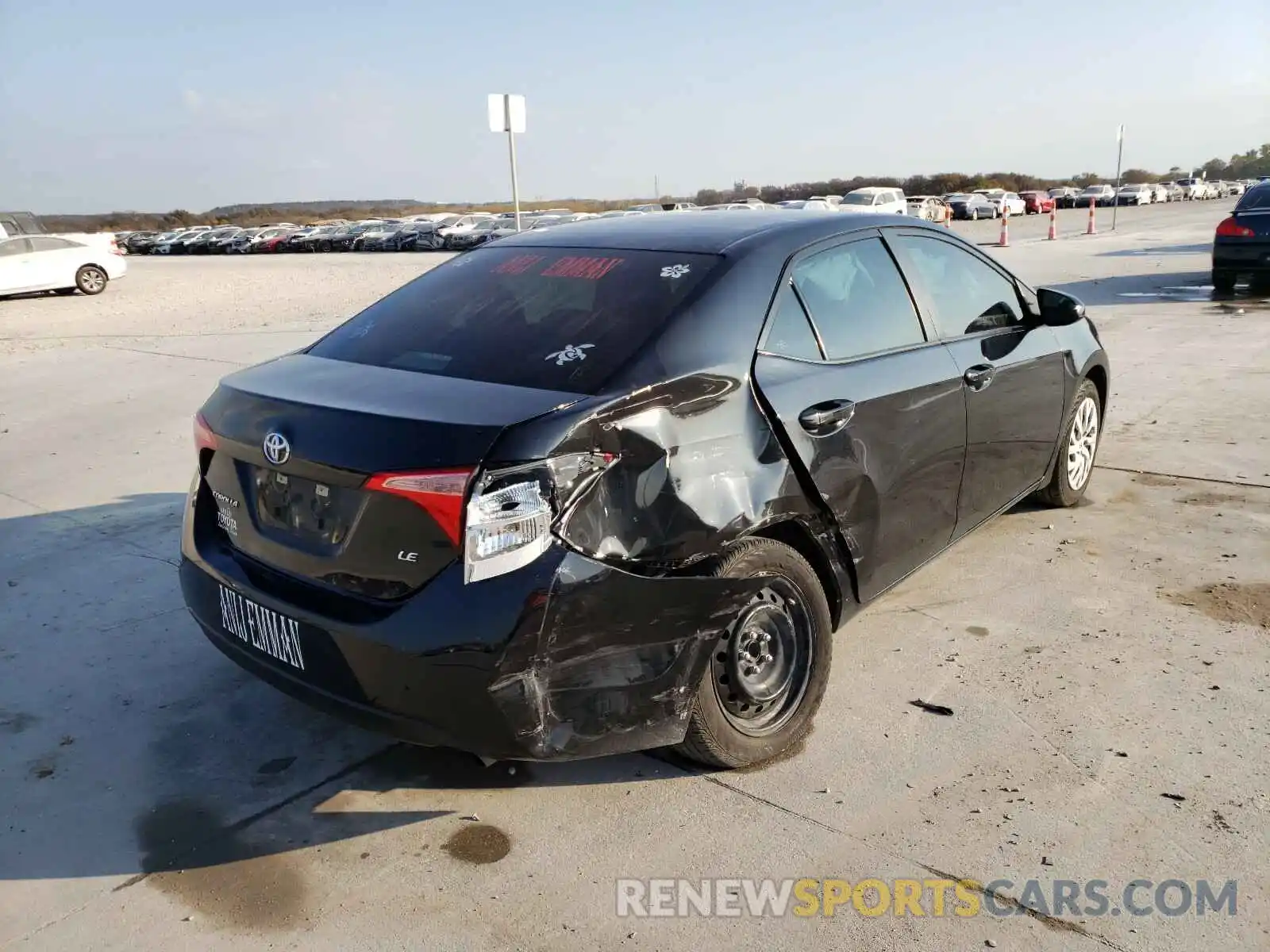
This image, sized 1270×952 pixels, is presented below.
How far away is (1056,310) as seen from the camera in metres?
4.82

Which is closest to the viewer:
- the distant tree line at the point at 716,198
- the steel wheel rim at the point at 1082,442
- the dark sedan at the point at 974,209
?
the steel wheel rim at the point at 1082,442

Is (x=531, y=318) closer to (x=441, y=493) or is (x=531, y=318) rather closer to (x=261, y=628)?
(x=441, y=493)

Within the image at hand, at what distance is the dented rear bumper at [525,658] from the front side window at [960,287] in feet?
6.00

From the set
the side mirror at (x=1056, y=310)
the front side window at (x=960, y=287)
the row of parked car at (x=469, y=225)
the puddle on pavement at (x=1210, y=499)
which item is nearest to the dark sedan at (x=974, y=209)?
the row of parked car at (x=469, y=225)

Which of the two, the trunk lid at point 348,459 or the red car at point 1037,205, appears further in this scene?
the red car at point 1037,205

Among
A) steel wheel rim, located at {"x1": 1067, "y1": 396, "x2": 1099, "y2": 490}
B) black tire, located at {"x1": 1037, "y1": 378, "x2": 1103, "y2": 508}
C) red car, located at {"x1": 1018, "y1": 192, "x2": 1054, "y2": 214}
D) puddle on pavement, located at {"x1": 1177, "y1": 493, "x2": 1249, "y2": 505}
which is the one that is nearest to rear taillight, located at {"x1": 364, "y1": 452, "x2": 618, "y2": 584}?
black tire, located at {"x1": 1037, "y1": 378, "x2": 1103, "y2": 508}

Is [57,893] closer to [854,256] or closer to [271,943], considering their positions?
[271,943]

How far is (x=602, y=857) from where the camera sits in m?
2.79

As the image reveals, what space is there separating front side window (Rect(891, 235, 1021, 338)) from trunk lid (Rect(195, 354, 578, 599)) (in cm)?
201

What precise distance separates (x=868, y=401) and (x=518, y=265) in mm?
1357

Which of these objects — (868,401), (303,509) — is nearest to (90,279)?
(303,509)

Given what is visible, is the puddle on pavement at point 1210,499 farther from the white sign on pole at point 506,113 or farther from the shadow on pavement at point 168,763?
the white sign on pole at point 506,113

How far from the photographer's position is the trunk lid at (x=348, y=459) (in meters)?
2.55

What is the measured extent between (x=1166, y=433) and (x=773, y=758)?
16.8 feet
